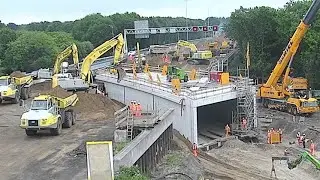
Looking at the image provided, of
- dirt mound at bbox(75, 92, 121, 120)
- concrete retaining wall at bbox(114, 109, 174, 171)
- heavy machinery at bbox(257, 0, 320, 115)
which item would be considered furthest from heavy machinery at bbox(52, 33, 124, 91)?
concrete retaining wall at bbox(114, 109, 174, 171)

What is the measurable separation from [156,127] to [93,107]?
40.5 feet

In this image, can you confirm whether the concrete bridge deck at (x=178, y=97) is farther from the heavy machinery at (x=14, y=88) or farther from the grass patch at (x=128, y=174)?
the grass patch at (x=128, y=174)

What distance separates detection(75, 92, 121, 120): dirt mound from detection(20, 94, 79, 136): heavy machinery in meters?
4.69

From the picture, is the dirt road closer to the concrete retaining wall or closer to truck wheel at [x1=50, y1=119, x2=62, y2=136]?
truck wheel at [x1=50, y1=119, x2=62, y2=136]

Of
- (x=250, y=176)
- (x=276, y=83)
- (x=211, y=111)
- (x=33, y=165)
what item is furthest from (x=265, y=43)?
(x=33, y=165)

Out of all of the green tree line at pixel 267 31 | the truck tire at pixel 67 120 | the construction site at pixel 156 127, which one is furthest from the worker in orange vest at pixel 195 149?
the green tree line at pixel 267 31

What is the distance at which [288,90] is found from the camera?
46.8 m

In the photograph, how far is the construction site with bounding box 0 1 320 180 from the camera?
22469 mm

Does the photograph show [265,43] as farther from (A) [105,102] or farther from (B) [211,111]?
(A) [105,102]

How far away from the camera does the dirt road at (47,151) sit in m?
20.5

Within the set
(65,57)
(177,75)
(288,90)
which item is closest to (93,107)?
(177,75)

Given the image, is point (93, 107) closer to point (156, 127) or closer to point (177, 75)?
point (177, 75)

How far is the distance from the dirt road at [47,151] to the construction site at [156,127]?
0.15 ft

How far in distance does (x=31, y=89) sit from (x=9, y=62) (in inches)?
1357
